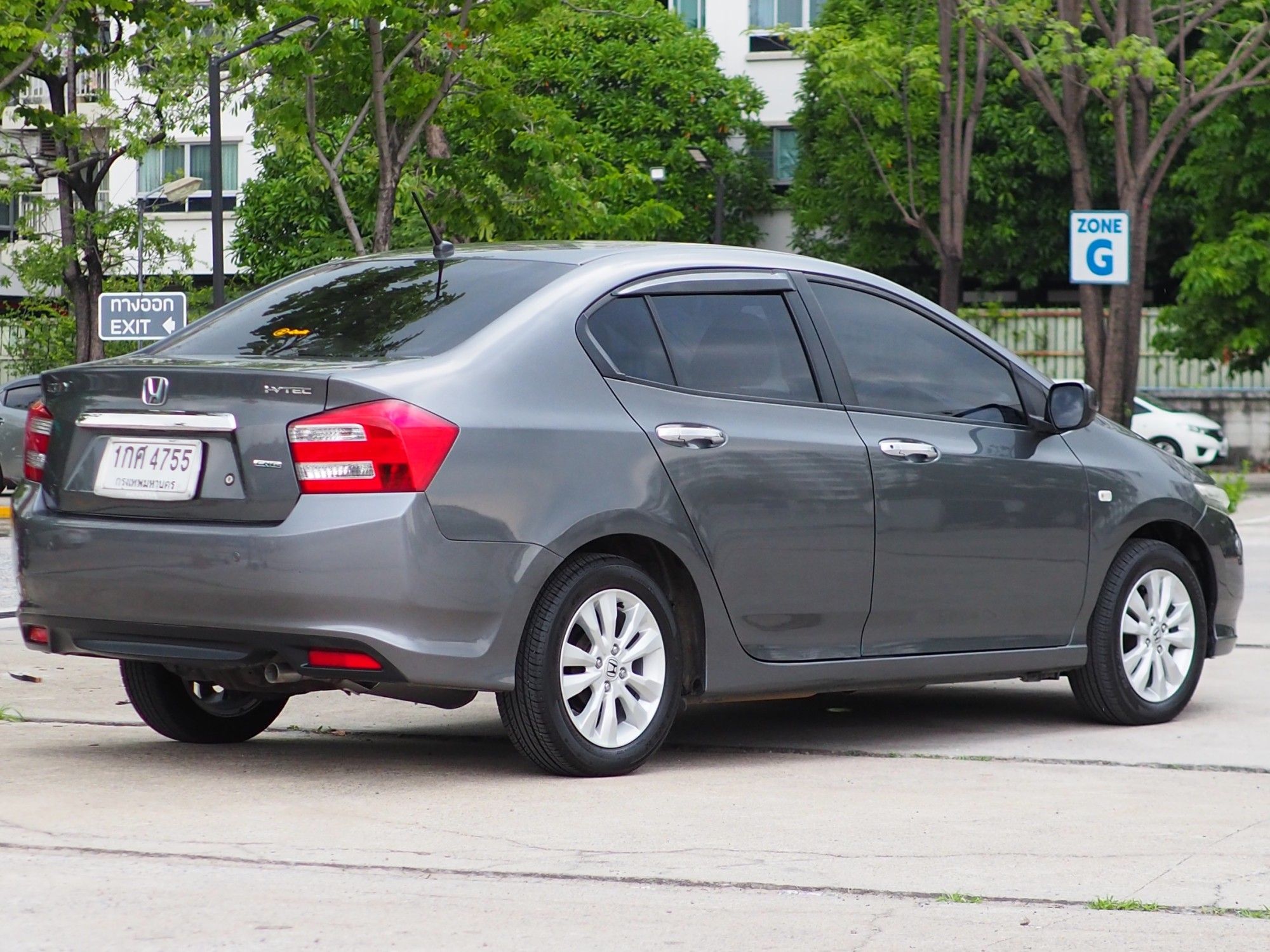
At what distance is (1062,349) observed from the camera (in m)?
37.6

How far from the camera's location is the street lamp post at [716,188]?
36.5m

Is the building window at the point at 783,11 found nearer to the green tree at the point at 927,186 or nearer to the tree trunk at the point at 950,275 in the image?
the green tree at the point at 927,186

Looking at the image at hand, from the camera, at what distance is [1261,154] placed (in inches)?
1157

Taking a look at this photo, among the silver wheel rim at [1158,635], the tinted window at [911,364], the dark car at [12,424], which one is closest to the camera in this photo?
A: the tinted window at [911,364]

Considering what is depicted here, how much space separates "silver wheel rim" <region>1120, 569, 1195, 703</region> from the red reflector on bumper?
3092 mm

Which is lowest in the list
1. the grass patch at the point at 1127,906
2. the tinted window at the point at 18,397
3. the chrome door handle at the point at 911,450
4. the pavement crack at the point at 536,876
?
the tinted window at the point at 18,397

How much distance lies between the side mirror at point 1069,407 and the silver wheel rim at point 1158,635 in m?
0.68

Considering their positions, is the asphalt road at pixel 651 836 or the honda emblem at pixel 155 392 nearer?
the asphalt road at pixel 651 836

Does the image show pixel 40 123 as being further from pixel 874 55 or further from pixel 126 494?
pixel 126 494

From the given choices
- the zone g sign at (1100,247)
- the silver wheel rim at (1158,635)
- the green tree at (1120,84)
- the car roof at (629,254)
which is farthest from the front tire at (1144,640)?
the green tree at (1120,84)

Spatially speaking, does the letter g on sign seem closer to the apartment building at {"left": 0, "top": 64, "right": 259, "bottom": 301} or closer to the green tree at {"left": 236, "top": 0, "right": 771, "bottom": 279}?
the green tree at {"left": 236, "top": 0, "right": 771, "bottom": 279}

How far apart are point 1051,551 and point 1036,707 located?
1.12 meters

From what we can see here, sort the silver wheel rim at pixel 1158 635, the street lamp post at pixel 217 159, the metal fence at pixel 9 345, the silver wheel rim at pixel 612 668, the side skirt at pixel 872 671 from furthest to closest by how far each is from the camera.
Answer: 1. the metal fence at pixel 9 345
2. the street lamp post at pixel 217 159
3. the silver wheel rim at pixel 1158 635
4. the side skirt at pixel 872 671
5. the silver wheel rim at pixel 612 668

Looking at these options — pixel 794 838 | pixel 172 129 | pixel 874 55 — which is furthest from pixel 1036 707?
pixel 172 129
